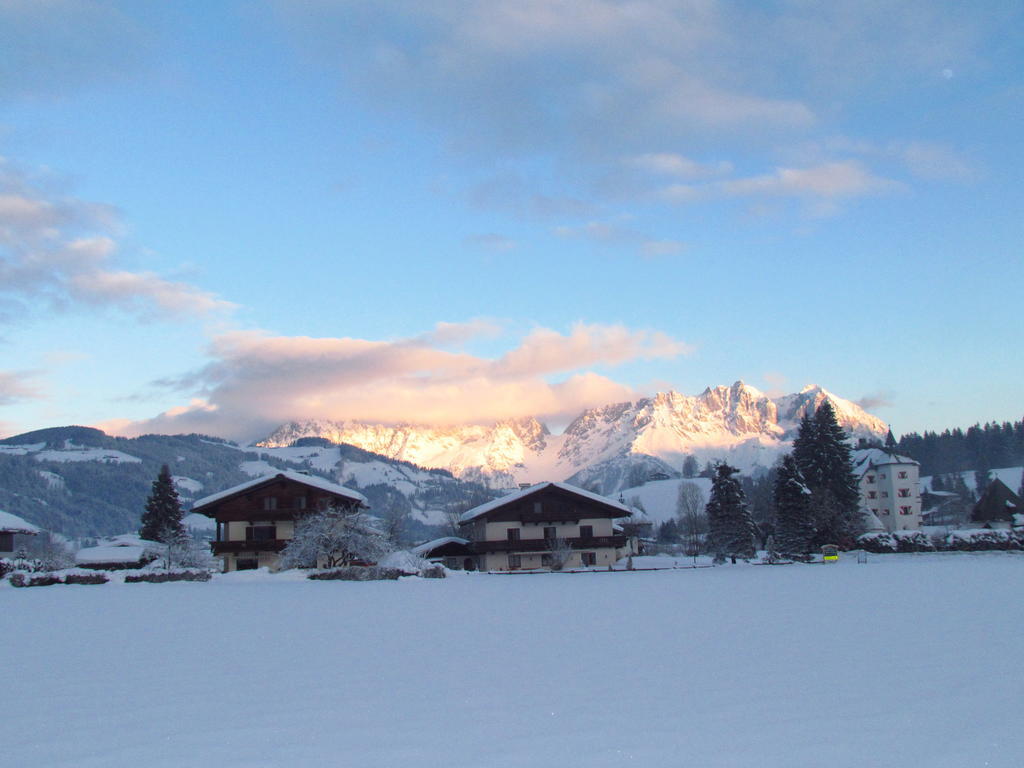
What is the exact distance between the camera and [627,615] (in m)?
23.9

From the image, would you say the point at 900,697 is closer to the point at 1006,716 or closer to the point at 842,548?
the point at 1006,716

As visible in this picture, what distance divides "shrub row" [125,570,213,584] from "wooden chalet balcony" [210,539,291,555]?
41.6 ft

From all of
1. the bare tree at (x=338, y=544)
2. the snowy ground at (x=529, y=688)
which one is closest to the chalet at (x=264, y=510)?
the bare tree at (x=338, y=544)

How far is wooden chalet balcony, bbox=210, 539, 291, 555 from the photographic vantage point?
218 feet

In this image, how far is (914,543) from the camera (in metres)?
68.9

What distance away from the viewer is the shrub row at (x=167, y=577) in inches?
2020

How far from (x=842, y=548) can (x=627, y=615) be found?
53.5 metres

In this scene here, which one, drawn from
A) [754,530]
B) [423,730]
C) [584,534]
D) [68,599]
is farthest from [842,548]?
[423,730]

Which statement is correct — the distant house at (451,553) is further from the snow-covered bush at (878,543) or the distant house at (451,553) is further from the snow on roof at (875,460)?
the snow on roof at (875,460)

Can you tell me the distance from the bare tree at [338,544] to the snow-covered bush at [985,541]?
45.0 meters

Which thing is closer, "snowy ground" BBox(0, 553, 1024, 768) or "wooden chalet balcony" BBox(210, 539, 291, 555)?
"snowy ground" BBox(0, 553, 1024, 768)

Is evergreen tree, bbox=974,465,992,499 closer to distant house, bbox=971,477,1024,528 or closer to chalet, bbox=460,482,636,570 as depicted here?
distant house, bbox=971,477,1024,528

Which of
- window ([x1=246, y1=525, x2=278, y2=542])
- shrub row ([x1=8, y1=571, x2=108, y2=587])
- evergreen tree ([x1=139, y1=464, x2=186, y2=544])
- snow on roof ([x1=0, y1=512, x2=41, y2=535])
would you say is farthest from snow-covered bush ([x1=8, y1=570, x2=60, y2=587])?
evergreen tree ([x1=139, y1=464, x2=186, y2=544])

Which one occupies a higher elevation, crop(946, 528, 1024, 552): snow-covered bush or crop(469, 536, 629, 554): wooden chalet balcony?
crop(469, 536, 629, 554): wooden chalet balcony
